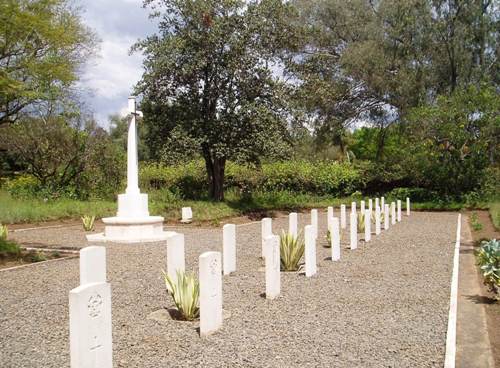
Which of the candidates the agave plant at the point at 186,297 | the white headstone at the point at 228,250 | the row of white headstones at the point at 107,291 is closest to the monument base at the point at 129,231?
the row of white headstones at the point at 107,291

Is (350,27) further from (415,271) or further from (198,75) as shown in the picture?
(415,271)

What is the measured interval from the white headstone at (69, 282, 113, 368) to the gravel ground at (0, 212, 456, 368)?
717 mm

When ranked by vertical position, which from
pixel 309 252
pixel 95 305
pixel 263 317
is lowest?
pixel 263 317

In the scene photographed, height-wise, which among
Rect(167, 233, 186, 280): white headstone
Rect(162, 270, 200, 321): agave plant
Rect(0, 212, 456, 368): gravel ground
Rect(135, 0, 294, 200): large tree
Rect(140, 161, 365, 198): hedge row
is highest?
Rect(135, 0, 294, 200): large tree

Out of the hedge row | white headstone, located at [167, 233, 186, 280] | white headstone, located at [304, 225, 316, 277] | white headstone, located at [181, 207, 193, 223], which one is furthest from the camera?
the hedge row

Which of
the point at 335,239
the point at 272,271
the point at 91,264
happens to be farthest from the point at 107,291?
the point at 335,239

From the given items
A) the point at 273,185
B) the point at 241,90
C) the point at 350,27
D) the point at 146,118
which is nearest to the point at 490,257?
the point at 241,90

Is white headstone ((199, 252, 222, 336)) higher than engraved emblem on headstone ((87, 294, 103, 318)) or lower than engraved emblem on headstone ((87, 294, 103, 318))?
lower

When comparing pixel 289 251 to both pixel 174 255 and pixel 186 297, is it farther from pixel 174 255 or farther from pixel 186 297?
pixel 186 297

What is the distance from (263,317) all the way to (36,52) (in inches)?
896

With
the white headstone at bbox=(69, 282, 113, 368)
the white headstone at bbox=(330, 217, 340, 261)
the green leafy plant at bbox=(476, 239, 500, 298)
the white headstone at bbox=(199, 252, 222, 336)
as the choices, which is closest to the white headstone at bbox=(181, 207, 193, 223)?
the white headstone at bbox=(330, 217, 340, 261)

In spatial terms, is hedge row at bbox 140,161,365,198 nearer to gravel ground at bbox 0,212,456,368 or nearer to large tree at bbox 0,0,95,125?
large tree at bbox 0,0,95,125

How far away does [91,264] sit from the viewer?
5387 millimetres

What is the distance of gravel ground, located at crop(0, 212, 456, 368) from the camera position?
463cm
